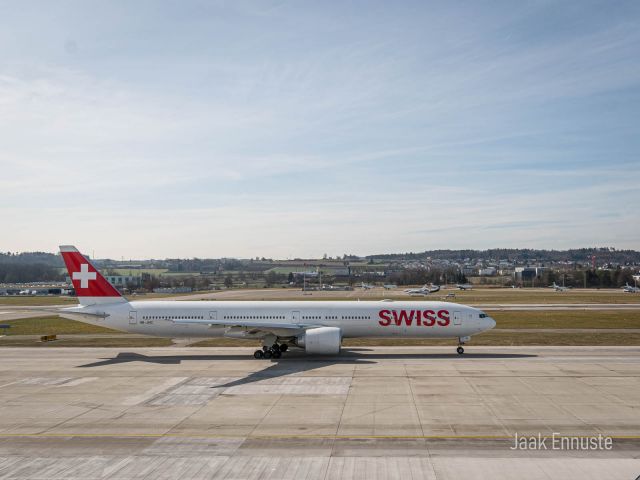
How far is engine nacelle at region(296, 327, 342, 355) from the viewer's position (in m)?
34.1

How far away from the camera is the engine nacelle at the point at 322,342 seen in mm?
34094

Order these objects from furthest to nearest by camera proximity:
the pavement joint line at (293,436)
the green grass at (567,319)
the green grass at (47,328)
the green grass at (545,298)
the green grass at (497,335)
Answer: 1. the green grass at (545,298)
2. the green grass at (567,319)
3. the green grass at (47,328)
4. the green grass at (497,335)
5. the pavement joint line at (293,436)

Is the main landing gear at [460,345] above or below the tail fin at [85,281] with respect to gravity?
below

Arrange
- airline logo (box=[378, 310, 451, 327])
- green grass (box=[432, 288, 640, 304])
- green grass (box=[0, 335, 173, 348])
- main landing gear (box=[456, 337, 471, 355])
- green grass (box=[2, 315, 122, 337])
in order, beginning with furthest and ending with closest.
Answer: green grass (box=[432, 288, 640, 304]) < green grass (box=[2, 315, 122, 337]) < green grass (box=[0, 335, 173, 348]) < airline logo (box=[378, 310, 451, 327]) < main landing gear (box=[456, 337, 471, 355])

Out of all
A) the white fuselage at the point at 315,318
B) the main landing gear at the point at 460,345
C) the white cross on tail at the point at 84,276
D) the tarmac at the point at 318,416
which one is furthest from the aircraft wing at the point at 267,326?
the main landing gear at the point at 460,345

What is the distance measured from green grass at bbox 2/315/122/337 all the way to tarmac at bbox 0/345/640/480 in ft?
61.9

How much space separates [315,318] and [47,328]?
33935 millimetres

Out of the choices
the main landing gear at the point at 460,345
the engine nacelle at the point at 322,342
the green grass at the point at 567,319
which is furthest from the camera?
the green grass at the point at 567,319

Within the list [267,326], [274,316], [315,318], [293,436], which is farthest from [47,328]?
[293,436]

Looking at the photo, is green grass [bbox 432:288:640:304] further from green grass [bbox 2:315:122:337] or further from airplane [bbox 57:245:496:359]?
green grass [bbox 2:315:122:337]

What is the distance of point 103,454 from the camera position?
17062 millimetres

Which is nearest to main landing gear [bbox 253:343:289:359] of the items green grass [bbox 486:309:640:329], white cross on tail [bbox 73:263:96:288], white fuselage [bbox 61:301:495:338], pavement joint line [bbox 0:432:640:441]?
white fuselage [bbox 61:301:495:338]

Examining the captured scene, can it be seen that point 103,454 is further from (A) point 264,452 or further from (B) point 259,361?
(B) point 259,361

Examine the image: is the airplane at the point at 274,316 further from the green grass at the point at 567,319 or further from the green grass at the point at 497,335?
the green grass at the point at 567,319
